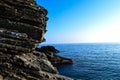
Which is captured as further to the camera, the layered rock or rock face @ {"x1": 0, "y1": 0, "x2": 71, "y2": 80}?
the layered rock

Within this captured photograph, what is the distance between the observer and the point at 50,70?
107 ft

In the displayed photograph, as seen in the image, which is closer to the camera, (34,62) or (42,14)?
(34,62)

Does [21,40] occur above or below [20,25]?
below

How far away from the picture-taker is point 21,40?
2897cm

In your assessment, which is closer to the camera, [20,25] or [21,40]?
[21,40]

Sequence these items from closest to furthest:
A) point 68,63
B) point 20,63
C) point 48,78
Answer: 1. point 20,63
2. point 48,78
3. point 68,63

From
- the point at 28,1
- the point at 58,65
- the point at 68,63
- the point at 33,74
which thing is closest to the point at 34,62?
the point at 33,74

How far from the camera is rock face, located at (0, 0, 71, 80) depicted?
27141 mm

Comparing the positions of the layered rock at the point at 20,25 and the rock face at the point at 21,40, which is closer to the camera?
the rock face at the point at 21,40

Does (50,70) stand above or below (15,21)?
below

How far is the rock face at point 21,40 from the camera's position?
89.0ft

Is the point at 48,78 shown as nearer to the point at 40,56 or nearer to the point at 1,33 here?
the point at 40,56

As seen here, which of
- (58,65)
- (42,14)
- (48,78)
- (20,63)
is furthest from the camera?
(58,65)

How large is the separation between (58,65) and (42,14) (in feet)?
206
